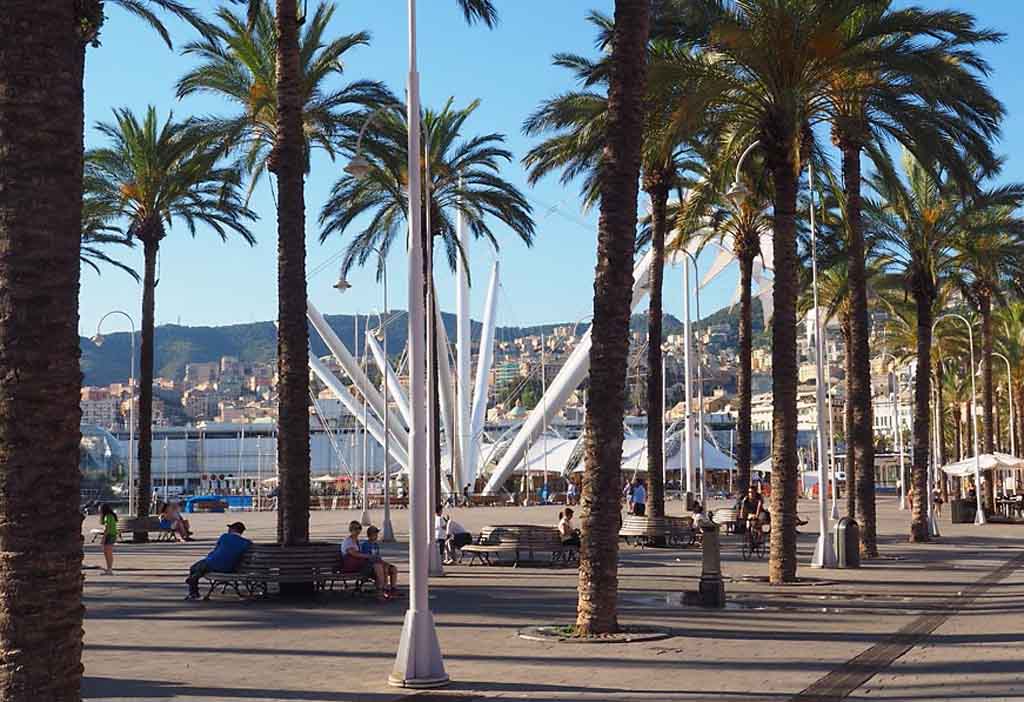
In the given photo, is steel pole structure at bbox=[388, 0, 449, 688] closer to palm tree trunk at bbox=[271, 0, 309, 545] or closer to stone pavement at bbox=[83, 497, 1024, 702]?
stone pavement at bbox=[83, 497, 1024, 702]

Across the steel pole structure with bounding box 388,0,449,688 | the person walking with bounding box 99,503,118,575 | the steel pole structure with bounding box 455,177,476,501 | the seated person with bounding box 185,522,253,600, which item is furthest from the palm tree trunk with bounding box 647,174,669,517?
the steel pole structure with bounding box 455,177,476,501

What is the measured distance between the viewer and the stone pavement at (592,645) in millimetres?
10750

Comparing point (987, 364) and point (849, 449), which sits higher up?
point (987, 364)

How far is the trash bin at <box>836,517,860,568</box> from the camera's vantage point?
24406 mm

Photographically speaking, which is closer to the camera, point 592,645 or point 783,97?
point 592,645

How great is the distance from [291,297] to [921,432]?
19822 millimetres

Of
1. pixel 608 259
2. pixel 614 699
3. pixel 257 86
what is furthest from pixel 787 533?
pixel 257 86

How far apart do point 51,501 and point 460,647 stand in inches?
303

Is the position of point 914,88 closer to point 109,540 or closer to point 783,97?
point 783,97

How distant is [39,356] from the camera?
6.51 meters

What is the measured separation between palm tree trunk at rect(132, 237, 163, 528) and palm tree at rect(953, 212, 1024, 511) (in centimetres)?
2097

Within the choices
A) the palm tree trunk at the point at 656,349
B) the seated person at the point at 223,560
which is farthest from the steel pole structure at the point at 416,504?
the palm tree trunk at the point at 656,349

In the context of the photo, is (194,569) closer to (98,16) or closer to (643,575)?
(643,575)

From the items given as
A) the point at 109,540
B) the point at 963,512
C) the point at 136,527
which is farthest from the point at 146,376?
the point at 963,512
